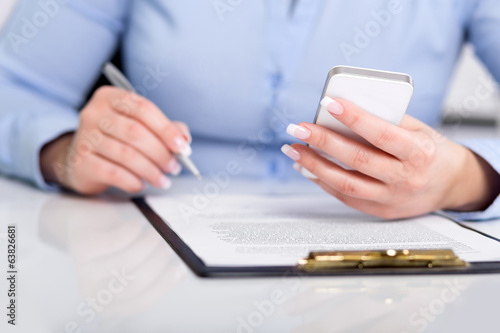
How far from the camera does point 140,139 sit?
64cm

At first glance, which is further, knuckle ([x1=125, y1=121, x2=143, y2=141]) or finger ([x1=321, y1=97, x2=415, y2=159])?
knuckle ([x1=125, y1=121, x2=143, y2=141])

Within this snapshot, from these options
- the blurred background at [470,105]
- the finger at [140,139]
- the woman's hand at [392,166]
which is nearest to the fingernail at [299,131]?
the woman's hand at [392,166]

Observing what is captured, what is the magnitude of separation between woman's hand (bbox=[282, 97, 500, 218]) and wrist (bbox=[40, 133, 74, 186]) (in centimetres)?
36

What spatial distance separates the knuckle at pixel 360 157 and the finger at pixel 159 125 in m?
0.23

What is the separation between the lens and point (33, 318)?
0.30m

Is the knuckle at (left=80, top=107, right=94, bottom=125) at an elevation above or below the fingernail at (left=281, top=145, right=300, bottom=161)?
below

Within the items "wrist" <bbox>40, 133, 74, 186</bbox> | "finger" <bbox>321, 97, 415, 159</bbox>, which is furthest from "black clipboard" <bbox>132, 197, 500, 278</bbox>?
"wrist" <bbox>40, 133, 74, 186</bbox>

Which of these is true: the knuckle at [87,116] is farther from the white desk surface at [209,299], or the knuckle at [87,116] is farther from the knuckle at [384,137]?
the knuckle at [384,137]

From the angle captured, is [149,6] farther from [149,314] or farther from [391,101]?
[149,314]

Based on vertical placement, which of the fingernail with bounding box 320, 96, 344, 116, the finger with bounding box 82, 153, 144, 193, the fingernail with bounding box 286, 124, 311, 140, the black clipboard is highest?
the fingernail with bounding box 320, 96, 344, 116

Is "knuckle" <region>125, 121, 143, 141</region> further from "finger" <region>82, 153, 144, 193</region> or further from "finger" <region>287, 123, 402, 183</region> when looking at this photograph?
"finger" <region>287, 123, 402, 183</region>

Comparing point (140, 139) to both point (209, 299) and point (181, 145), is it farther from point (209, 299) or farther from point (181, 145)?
point (209, 299)

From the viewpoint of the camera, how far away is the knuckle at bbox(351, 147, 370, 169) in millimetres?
495

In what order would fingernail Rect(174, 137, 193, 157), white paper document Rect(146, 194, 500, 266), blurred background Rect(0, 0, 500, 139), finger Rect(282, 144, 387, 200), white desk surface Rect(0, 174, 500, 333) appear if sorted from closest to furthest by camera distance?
1. white desk surface Rect(0, 174, 500, 333)
2. white paper document Rect(146, 194, 500, 266)
3. finger Rect(282, 144, 387, 200)
4. fingernail Rect(174, 137, 193, 157)
5. blurred background Rect(0, 0, 500, 139)
